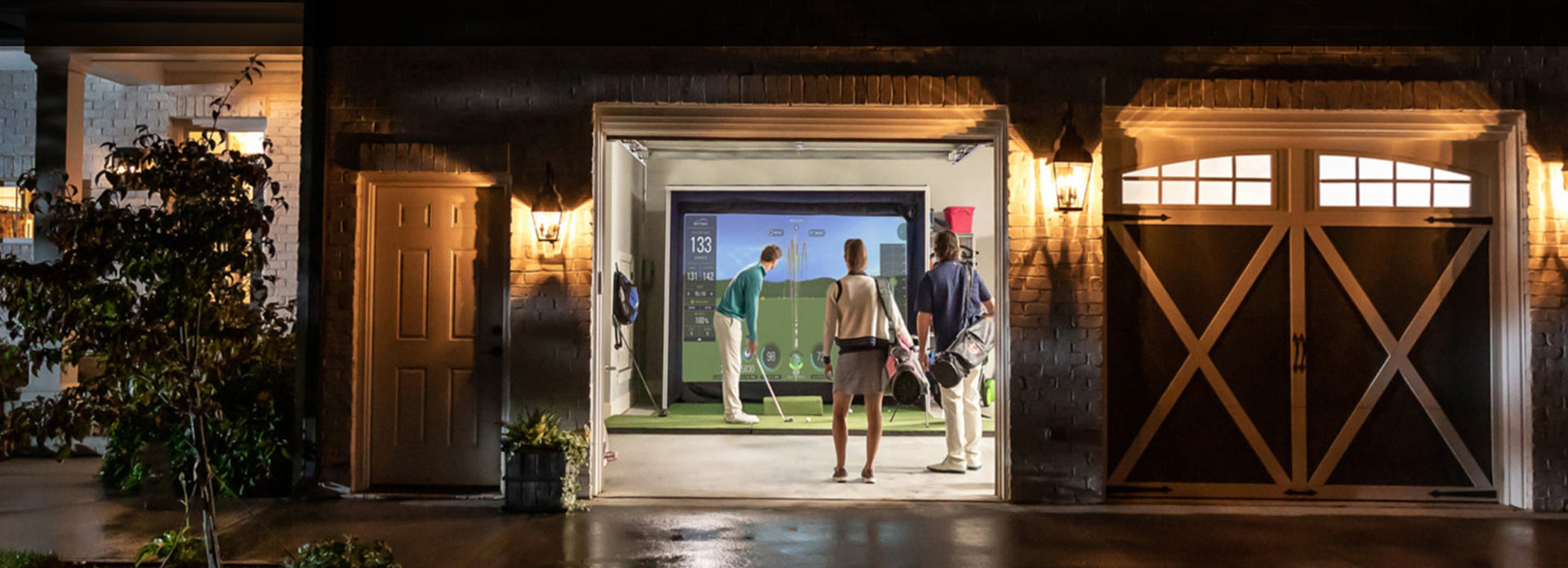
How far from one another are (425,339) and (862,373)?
2.88m

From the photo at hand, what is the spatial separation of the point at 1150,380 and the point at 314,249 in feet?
17.6

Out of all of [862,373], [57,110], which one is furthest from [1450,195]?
[57,110]

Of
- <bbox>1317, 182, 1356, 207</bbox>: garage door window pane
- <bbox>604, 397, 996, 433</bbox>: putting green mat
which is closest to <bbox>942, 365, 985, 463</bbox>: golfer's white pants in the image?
<bbox>604, 397, 996, 433</bbox>: putting green mat

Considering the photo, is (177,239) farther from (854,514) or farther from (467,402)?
(854,514)

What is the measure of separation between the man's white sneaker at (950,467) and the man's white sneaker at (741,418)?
9.54 feet

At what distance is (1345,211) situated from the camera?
6.59 m

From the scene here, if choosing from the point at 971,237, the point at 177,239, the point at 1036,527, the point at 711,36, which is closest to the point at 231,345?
the point at 177,239

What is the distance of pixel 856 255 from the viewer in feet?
23.7

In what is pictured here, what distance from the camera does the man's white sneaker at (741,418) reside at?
33.7ft

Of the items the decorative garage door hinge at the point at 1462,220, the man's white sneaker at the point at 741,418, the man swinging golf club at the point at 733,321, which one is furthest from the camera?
the man swinging golf club at the point at 733,321

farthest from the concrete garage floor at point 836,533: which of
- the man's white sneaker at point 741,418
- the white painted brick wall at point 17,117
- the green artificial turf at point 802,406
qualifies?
the green artificial turf at point 802,406

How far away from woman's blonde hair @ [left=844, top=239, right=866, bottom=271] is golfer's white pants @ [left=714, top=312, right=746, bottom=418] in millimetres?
3482

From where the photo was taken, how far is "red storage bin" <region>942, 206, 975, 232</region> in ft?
39.6

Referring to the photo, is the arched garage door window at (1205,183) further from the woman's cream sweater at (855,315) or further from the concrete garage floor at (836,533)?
→ the concrete garage floor at (836,533)
